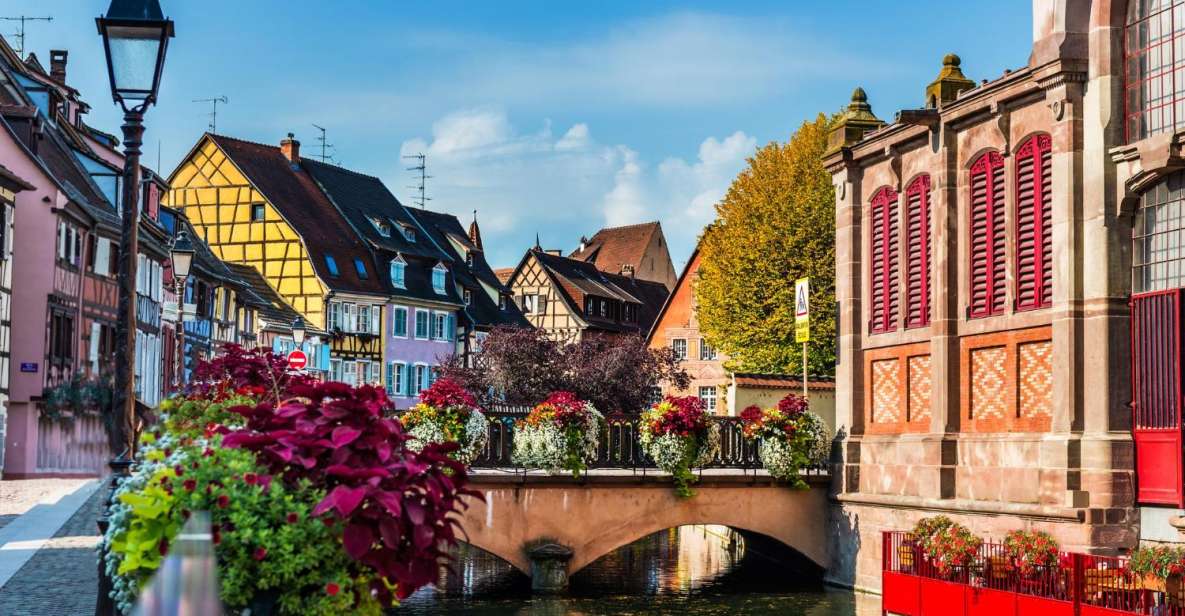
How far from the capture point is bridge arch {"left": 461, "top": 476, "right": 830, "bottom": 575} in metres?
25.1

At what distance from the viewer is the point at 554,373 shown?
50.1 meters

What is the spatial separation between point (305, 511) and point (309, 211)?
64.0 meters

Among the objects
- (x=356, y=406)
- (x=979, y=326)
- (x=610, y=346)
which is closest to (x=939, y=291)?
(x=979, y=326)

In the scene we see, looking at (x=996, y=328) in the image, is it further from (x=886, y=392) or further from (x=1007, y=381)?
(x=886, y=392)

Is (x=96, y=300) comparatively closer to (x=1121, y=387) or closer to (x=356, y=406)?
(x=1121, y=387)

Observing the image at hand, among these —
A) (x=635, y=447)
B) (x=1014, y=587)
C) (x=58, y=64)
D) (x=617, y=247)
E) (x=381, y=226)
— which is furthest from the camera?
(x=617, y=247)

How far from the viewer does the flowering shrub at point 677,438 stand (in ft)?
84.9

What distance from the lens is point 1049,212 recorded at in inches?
804

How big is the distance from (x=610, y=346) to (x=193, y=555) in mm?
49183

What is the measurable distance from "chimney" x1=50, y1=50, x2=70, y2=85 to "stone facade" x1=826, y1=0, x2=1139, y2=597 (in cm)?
3122

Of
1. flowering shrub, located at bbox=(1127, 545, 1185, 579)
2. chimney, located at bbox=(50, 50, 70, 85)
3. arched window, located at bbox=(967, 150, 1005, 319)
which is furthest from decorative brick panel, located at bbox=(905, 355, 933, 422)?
chimney, located at bbox=(50, 50, 70, 85)

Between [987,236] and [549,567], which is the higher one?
[987,236]

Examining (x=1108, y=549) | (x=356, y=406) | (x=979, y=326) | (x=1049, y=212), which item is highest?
(x=1049, y=212)

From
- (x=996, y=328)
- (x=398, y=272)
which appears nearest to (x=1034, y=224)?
(x=996, y=328)
